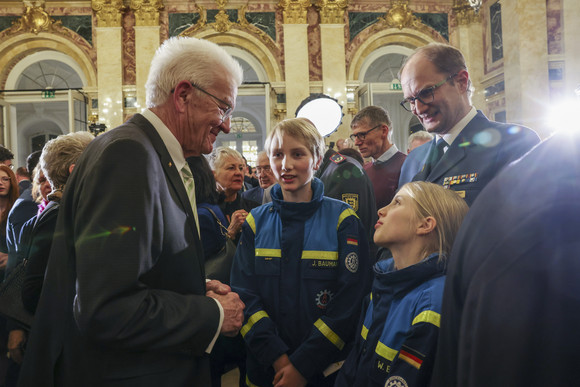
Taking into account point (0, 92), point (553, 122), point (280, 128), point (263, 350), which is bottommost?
point (263, 350)

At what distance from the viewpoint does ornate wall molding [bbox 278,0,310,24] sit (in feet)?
37.6

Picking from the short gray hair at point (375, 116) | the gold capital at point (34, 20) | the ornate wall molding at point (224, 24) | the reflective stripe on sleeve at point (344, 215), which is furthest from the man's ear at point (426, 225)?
the gold capital at point (34, 20)

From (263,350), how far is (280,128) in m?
1.10

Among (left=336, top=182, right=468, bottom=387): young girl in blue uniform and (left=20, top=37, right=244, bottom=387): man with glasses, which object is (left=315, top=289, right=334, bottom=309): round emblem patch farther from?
(left=20, top=37, right=244, bottom=387): man with glasses

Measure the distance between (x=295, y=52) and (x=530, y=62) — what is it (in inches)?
219

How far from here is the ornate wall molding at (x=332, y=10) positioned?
37.9 feet

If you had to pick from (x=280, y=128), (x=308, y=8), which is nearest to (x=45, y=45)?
(x=308, y=8)

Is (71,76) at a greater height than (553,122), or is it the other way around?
(71,76)

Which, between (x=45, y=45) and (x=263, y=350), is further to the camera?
(x=45, y=45)

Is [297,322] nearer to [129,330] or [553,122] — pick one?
[129,330]

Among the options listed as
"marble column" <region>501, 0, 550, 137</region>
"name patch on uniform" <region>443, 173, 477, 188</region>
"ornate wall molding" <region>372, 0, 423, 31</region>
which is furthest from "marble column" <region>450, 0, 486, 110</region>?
"name patch on uniform" <region>443, 173, 477, 188</region>

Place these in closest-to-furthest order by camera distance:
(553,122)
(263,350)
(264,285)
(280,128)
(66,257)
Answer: (66,257) < (263,350) < (264,285) < (280,128) < (553,122)

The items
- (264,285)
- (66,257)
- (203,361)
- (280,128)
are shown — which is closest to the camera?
(66,257)

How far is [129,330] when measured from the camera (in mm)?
1124
